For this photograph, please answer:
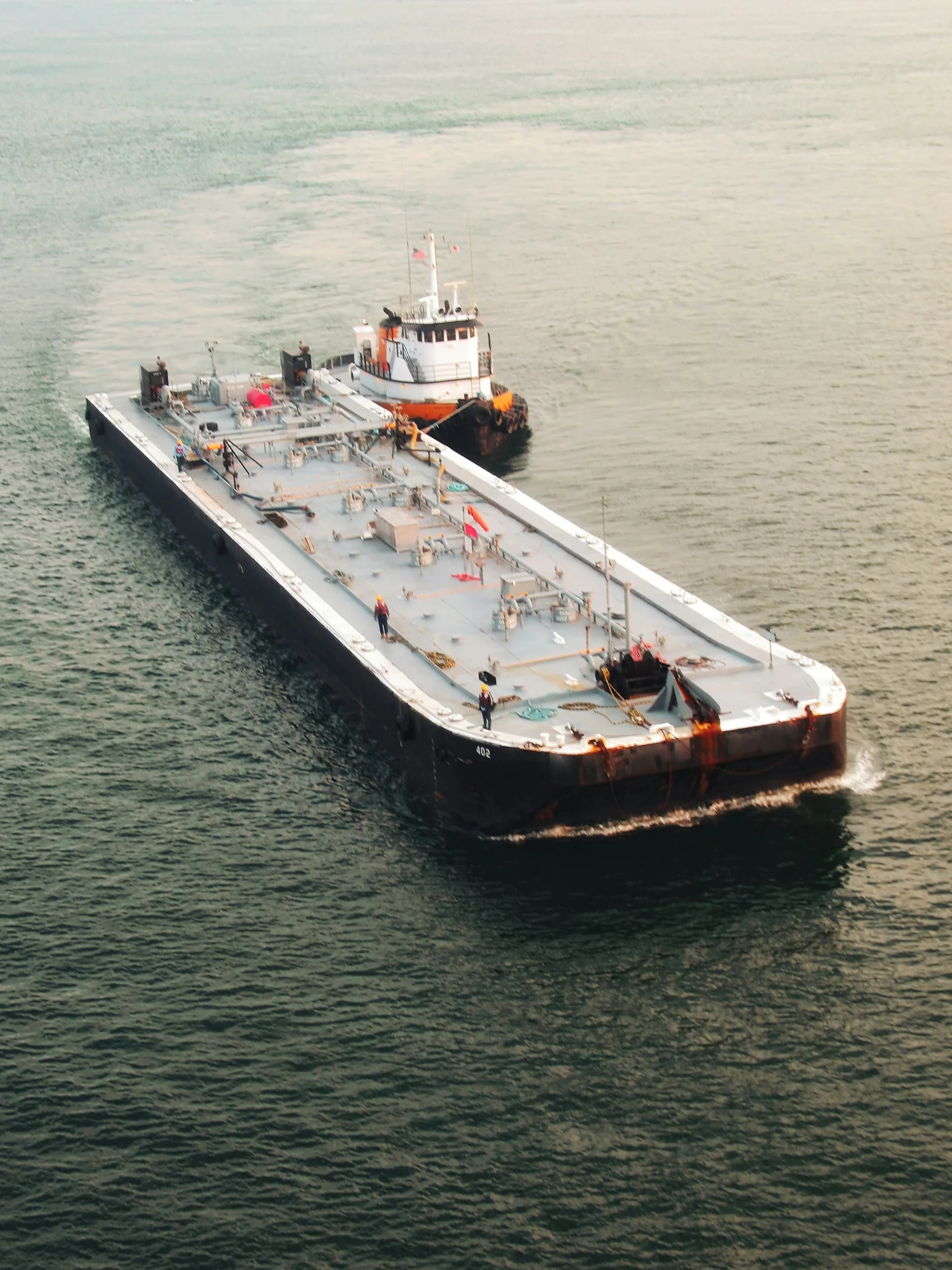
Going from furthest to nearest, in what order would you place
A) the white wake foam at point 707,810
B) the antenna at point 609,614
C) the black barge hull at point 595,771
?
the antenna at point 609,614 → the white wake foam at point 707,810 → the black barge hull at point 595,771

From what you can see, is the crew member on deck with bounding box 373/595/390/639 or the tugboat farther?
the tugboat

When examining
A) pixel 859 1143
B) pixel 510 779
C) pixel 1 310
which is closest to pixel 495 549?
pixel 510 779

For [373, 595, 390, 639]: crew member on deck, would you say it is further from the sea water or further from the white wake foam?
the white wake foam

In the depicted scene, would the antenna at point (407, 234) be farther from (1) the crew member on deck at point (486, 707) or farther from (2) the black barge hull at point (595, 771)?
(1) the crew member on deck at point (486, 707)

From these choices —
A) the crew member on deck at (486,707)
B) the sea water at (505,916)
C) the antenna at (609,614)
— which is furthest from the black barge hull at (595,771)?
the antenna at (609,614)

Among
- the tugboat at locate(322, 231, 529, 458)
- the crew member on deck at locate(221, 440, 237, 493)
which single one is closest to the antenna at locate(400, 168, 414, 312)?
the tugboat at locate(322, 231, 529, 458)

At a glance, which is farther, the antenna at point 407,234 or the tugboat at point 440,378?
the antenna at point 407,234
